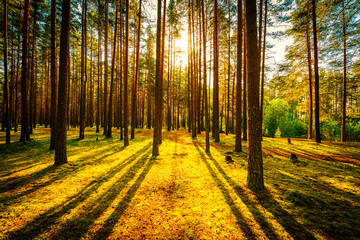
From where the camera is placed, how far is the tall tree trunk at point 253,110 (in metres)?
3.99

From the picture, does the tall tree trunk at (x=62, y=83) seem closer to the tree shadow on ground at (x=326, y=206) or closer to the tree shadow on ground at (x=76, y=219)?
the tree shadow on ground at (x=76, y=219)

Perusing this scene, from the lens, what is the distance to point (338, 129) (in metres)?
24.6

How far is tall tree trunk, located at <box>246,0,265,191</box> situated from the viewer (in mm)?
3992

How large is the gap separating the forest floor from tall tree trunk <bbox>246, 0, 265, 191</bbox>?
48cm

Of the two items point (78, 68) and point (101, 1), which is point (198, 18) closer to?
point (101, 1)

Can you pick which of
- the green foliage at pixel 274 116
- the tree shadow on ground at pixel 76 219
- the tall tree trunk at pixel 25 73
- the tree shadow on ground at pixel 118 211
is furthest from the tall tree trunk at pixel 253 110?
the green foliage at pixel 274 116

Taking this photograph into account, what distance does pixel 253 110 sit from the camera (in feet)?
13.1

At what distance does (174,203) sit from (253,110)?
364cm

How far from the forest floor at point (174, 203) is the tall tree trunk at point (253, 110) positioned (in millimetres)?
483

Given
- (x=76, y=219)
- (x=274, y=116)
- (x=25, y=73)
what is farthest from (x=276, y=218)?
(x=274, y=116)

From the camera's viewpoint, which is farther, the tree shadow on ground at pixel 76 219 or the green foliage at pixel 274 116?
the green foliage at pixel 274 116

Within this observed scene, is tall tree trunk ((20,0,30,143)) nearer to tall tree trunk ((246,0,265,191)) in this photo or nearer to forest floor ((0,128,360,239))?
forest floor ((0,128,360,239))

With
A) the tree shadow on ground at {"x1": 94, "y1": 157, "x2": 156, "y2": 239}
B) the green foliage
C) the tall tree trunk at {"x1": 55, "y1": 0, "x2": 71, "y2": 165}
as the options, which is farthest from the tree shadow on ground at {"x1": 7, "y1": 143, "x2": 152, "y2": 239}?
the green foliage

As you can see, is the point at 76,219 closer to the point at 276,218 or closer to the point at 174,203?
the point at 174,203
